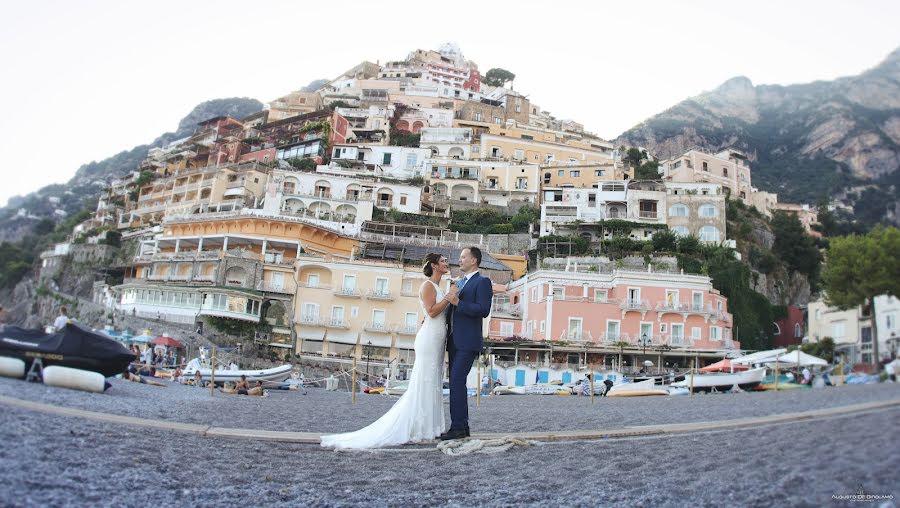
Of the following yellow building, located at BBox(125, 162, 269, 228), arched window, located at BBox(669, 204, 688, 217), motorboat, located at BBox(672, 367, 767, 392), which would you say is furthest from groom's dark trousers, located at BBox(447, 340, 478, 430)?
yellow building, located at BBox(125, 162, 269, 228)

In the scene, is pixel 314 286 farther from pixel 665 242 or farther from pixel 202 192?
pixel 665 242

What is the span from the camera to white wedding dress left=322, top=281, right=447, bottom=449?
635 centimetres

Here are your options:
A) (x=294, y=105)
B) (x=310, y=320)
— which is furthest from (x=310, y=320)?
(x=294, y=105)

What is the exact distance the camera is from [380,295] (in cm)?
4228

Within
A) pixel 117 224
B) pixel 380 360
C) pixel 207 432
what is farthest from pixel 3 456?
pixel 117 224

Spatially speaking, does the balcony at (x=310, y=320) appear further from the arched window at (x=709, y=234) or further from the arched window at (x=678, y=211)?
the arched window at (x=709, y=234)

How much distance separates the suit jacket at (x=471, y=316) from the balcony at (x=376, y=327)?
→ 3552cm

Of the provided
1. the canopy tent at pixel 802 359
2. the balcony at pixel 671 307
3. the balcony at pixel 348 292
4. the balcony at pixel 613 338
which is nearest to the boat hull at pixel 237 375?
the balcony at pixel 348 292

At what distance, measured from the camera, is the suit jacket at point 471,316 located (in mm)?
6457

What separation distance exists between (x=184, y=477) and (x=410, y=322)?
37.9m

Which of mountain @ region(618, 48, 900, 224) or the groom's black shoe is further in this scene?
mountain @ region(618, 48, 900, 224)

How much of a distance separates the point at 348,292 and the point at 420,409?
119 ft

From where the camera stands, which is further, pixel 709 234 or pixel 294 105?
pixel 294 105

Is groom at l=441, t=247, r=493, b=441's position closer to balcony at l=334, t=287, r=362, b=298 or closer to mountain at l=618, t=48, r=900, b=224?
→ balcony at l=334, t=287, r=362, b=298
